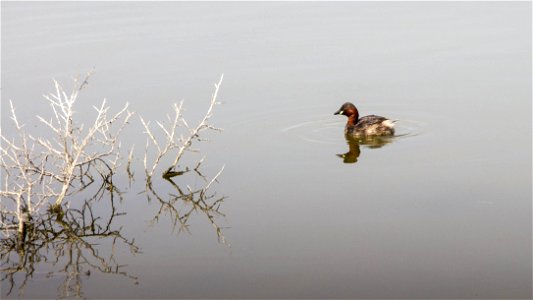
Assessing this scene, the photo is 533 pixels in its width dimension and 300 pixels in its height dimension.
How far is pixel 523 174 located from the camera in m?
13.4

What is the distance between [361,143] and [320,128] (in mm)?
1181

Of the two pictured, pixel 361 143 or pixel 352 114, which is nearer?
pixel 361 143

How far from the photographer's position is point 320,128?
1675 cm

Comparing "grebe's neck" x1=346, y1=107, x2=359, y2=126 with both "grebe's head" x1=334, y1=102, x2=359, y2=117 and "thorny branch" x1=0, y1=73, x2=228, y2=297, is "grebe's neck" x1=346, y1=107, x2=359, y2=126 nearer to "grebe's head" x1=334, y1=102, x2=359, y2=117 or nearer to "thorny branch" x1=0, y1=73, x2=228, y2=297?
"grebe's head" x1=334, y1=102, x2=359, y2=117

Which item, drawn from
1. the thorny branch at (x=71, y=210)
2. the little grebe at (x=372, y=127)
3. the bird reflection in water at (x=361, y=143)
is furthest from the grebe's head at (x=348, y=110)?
the thorny branch at (x=71, y=210)

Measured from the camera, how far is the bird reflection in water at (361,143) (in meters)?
15.3

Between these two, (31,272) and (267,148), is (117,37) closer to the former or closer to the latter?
(267,148)

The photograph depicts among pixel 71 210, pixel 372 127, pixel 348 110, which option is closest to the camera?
pixel 71 210

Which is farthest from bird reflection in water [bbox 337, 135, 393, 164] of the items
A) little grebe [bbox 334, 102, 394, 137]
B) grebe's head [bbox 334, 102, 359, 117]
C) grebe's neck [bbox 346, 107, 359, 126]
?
grebe's head [bbox 334, 102, 359, 117]

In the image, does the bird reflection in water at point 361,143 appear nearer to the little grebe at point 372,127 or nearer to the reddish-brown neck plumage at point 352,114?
the little grebe at point 372,127

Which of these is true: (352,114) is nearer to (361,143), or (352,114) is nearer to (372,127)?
(372,127)

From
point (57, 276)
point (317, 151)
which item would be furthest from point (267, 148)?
point (57, 276)

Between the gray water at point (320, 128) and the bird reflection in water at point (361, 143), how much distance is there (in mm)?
139

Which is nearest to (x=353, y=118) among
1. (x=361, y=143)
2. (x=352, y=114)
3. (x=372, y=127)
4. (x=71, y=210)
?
(x=352, y=114)
